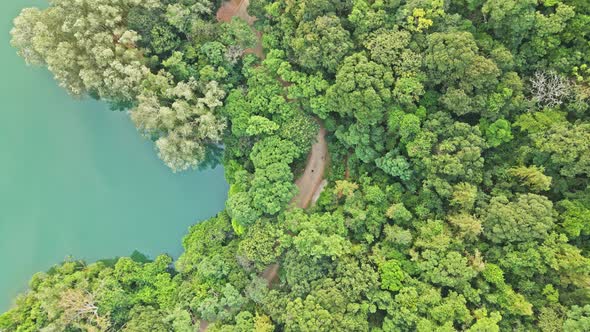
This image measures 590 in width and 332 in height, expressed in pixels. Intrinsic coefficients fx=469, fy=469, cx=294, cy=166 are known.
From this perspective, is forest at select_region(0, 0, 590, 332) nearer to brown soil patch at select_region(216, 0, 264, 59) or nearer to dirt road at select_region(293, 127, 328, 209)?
dirt road at select_region(293, 127, 328, 209)

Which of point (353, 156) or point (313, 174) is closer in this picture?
point (353, 156)

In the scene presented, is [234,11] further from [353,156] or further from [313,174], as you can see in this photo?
[353,156]

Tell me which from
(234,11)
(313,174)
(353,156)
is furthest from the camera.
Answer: (234,11)

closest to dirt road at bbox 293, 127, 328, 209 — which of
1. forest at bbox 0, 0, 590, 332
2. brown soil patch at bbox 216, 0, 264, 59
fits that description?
forest at bbox 0, 0, 590, 332

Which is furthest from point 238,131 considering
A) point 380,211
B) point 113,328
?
point 113,328

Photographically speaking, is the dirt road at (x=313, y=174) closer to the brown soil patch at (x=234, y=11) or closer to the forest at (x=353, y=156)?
the forest at (x=353, y=156)

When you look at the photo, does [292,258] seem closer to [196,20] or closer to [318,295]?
[318,295]

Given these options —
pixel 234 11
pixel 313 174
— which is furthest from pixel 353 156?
pixel 234 11

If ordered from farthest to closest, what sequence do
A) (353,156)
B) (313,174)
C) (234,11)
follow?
A: (234,11) → (313,174) → (353,156)

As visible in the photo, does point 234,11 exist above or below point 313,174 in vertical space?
above
